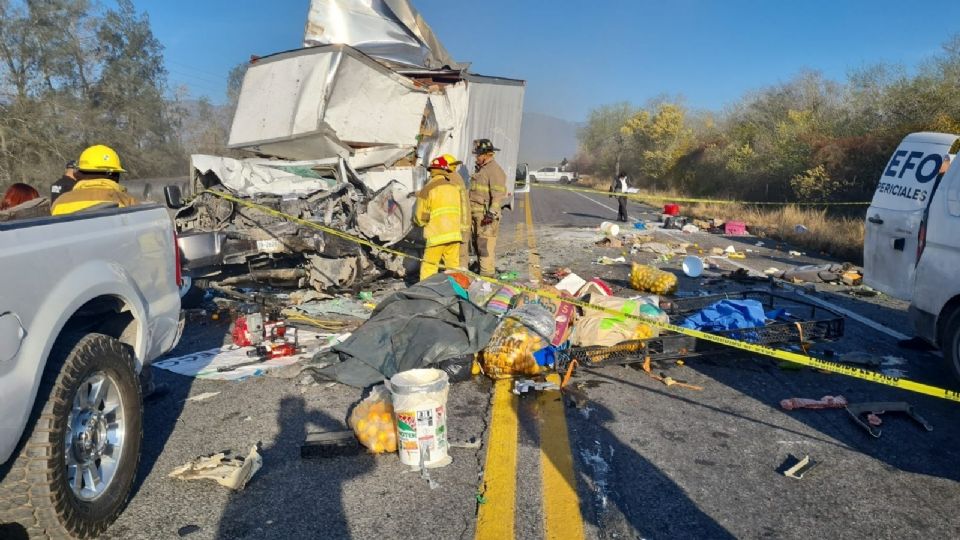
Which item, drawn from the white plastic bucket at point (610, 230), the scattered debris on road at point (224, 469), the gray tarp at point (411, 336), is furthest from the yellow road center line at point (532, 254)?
the scattered debris on road at point (224, 469)

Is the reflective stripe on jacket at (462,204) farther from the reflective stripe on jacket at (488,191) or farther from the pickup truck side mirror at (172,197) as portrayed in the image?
the pickup truck side mirror at (172,197)

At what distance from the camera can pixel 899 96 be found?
17672 mm

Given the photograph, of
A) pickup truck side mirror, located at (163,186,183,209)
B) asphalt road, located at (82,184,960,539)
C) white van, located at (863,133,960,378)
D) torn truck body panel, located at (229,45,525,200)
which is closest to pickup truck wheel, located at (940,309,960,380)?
white van, located at (863,133,960,378)

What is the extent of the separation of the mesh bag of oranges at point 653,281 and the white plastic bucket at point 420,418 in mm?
5085

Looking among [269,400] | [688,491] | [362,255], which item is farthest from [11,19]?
[688,491]

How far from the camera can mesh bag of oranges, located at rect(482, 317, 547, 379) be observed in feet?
15.0

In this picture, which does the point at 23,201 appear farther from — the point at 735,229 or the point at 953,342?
the point at 735,229

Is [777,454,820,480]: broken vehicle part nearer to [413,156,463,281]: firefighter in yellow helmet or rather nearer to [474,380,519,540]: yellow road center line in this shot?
[474,380,519,540]: yellow road center line

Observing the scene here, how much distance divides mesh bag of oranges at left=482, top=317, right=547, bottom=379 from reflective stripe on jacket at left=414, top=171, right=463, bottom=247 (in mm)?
2086

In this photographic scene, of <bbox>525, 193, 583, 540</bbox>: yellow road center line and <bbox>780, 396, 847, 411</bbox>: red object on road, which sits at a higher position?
<bbox>780, 396, 847, 411</bbox>: red object on road

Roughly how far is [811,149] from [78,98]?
106 ft

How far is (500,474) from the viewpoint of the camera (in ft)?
10.6

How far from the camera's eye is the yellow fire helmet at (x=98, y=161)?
4.66m

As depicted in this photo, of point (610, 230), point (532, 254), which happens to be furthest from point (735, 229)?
point (532, 254)
